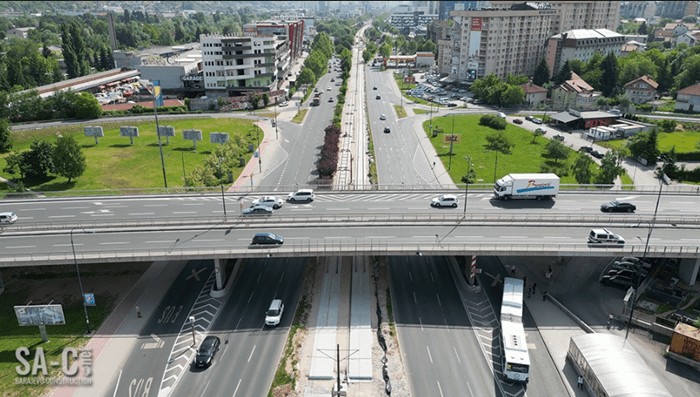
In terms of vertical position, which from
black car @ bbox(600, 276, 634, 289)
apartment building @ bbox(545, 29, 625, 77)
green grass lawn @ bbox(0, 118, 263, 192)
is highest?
apartment building @ bbox(545, 29, 625, 77)

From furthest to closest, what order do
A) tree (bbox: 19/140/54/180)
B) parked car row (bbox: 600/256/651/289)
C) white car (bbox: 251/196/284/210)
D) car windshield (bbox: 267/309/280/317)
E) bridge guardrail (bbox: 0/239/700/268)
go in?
tree (bbox: 19/140/54/180), white car (bbox: 251/196/284/210), parked car row (bbox: 600/256/651/289), bridge guardrail (bbox: 0/239/700/268), car windshield (bbox: 267/309/280/317)

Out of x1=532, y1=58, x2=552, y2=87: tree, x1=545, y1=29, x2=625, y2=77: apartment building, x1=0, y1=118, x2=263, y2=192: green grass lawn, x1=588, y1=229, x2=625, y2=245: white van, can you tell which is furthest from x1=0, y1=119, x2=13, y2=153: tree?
x1=545, y1=29, x2=625, y2=77: apartment building

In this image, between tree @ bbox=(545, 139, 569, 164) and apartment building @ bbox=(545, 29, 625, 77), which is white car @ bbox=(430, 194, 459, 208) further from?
apartment building @ bbox=(545, 29, 625, 77)

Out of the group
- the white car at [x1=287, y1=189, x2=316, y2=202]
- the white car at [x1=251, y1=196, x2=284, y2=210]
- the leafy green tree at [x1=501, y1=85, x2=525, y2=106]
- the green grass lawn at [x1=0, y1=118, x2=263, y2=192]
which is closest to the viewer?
the white car at [x1=251, y1=196, x2=284, y2=210]

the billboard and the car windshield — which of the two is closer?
the billboard

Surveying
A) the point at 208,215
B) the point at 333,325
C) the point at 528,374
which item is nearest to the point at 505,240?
the point at 528,374

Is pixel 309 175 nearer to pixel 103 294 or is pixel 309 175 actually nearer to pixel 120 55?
pixel 103 294

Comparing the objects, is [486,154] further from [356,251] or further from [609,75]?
[609,75]
